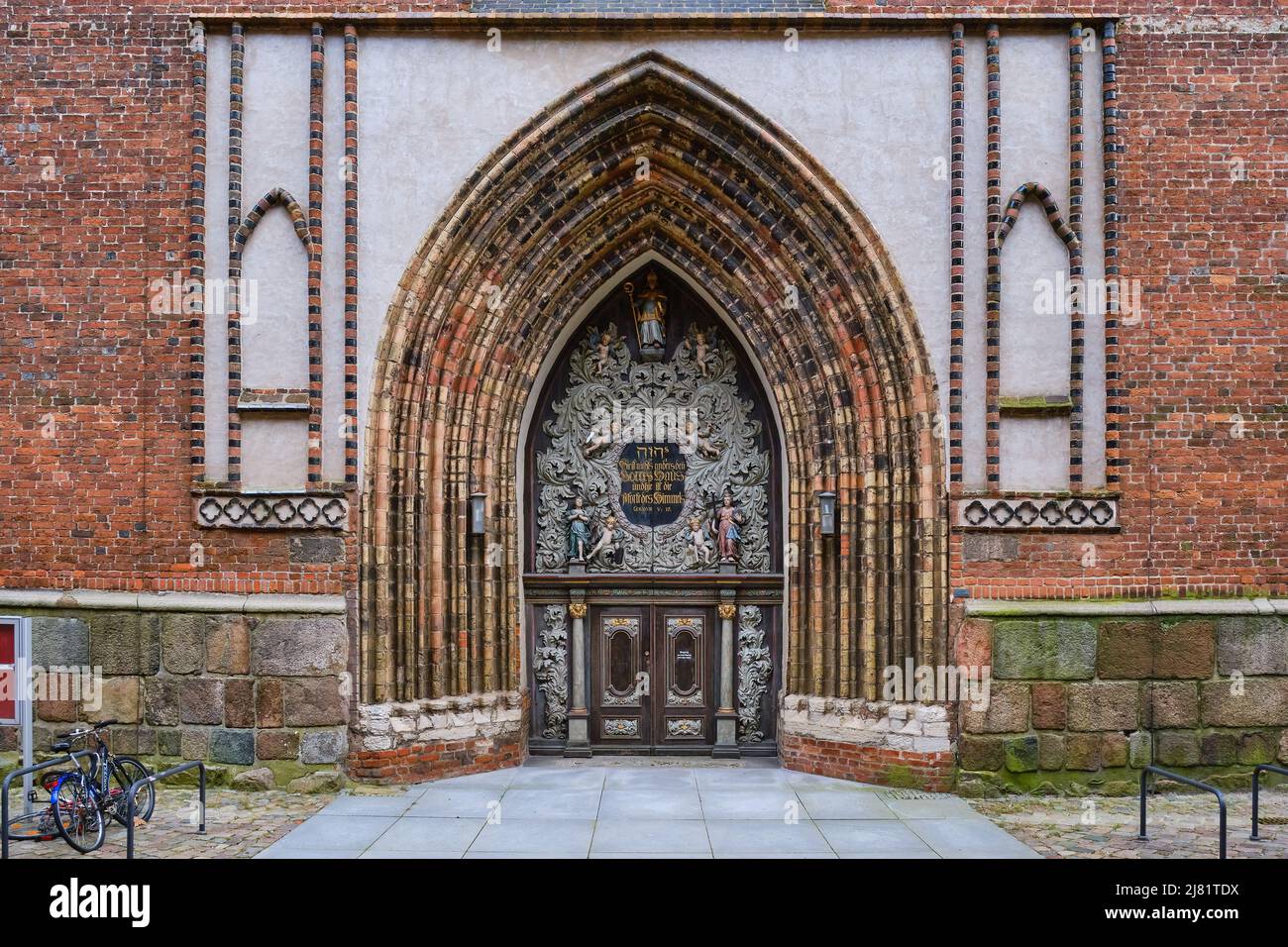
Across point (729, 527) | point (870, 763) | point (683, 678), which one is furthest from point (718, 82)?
point (870, 763)

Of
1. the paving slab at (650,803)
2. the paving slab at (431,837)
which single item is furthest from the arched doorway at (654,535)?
the paving slab at (431,837)

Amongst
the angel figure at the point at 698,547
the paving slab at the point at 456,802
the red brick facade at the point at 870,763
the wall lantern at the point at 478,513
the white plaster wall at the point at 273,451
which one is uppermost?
the white plaster wall at the point at 273,451

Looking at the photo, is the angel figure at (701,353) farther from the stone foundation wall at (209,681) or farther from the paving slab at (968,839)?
the paving slab at (968,839)

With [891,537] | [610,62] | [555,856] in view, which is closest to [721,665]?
[891,537]

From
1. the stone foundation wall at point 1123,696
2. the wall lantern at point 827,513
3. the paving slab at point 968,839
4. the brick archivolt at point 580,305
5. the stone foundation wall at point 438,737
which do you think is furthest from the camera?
the wall lantern at point 827,513

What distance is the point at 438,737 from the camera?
8945mm

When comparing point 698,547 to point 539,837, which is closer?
point 539,837

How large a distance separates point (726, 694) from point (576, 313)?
12.7ft

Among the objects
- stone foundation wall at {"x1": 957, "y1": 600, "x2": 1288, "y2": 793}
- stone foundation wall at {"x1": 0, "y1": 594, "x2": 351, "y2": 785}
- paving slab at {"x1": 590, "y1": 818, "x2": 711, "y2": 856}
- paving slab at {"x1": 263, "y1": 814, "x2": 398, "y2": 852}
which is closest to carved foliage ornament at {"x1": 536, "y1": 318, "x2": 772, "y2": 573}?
stone foundation wall at {"x1": 0, "y1": 594, "x2": 351, "y2": 785}

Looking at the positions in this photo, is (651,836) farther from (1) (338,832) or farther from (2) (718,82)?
(2) (718,82)

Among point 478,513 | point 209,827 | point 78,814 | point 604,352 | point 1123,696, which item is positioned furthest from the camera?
point 604,352

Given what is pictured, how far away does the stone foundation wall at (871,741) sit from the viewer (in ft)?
28.3

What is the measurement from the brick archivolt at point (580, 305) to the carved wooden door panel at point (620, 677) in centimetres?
89

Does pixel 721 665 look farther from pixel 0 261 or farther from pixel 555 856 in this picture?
pixel 0 261
